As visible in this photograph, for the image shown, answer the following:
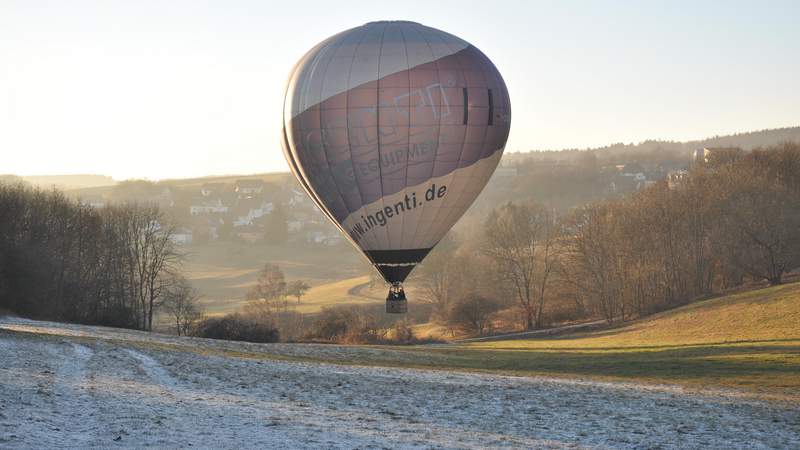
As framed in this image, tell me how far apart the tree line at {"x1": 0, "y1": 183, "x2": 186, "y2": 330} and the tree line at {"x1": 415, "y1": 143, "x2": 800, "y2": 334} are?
28.8 metres

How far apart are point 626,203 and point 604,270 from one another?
46.4 feet

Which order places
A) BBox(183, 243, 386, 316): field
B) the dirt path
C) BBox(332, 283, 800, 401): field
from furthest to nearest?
BBox(183, 243, 386, 316): field
BBox(332, 283, 800, 401): field
the dirt path

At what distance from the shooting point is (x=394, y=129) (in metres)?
39.2

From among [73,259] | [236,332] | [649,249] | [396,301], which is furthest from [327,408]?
[649,249]

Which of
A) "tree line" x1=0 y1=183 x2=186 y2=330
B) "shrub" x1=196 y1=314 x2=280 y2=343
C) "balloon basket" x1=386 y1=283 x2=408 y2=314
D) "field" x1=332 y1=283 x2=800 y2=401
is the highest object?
"tree line" x1=0 y1=183 x2=186 y2=330

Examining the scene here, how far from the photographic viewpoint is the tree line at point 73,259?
61781mm

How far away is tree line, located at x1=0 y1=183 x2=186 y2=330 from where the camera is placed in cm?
6178

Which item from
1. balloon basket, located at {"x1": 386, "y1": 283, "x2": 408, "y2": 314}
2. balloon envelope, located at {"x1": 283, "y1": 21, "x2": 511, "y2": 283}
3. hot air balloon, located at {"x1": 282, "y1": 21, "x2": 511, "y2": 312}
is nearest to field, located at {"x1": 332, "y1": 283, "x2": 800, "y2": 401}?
balloon basket, located at {"x1": 386, "y1": 283, "x2": 408, "y2": 314}

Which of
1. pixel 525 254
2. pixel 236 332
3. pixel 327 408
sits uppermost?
pixel 525 254

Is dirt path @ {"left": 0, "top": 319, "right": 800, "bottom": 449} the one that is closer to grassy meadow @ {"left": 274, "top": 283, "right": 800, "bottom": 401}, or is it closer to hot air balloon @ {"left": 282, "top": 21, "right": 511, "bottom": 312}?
grassy meadow @ {"left": 274, "top": 283, "right": 800, "bottom": 401}

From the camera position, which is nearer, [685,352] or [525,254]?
[685,352]

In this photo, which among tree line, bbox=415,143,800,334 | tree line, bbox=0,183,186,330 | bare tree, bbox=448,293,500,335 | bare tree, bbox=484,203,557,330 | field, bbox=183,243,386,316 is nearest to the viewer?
tree line, bbox=0,183,186,330

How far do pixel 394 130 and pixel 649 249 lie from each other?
54886 millimetres

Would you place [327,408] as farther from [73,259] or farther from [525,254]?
[525,254]
